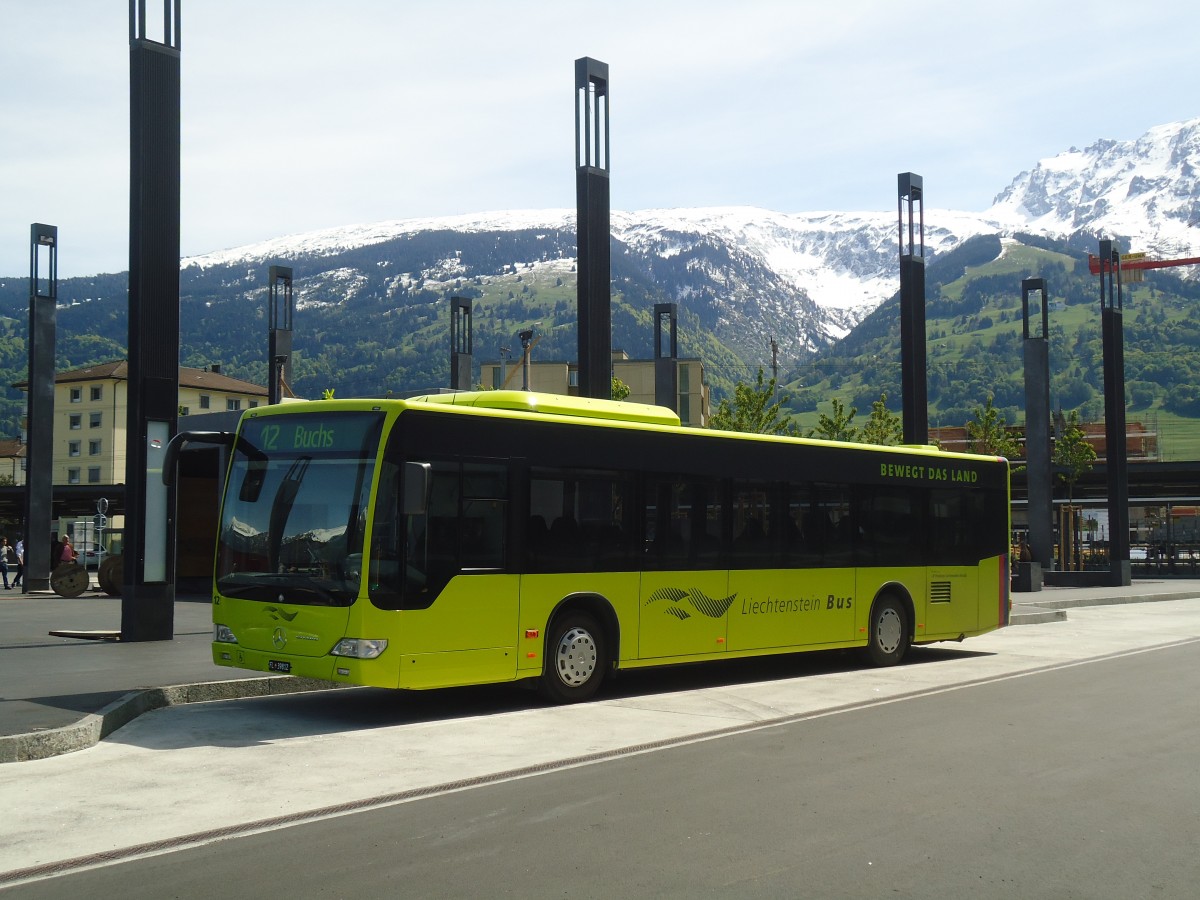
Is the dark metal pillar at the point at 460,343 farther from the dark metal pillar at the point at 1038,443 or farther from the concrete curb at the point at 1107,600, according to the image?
the dark metal pillar at the point at 1038,443

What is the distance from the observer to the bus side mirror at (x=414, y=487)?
1185cm

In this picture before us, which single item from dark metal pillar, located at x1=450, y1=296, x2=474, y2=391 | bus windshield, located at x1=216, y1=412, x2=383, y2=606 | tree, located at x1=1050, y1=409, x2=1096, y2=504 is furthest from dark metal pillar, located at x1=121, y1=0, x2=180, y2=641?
tree, located at x1=1050, y1=409, x2=1096, y2=504

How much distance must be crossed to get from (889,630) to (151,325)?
11187 millimetres

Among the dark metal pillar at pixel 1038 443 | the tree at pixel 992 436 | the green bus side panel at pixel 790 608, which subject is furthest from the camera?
the tree at pixel 992 436

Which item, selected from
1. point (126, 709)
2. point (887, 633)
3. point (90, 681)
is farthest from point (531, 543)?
point (887, 633)

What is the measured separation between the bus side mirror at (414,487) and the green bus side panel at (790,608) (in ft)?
16.6

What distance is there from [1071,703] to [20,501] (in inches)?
2744

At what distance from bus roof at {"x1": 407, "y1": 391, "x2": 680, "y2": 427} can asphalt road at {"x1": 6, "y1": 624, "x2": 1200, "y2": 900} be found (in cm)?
405

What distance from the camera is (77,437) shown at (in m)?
127

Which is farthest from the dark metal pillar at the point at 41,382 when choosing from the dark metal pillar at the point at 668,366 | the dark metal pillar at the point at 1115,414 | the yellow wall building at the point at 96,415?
the yellow wall building at the point at 96,415

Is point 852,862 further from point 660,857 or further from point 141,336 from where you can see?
point 141,336

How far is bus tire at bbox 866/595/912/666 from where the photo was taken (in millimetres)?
18172

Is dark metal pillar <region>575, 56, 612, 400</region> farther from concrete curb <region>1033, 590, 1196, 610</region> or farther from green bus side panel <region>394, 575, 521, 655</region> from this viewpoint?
concrete curb <region>1033, 590, 1196, 610</region>

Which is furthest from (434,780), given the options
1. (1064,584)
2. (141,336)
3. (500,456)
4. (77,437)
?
(77,437)
